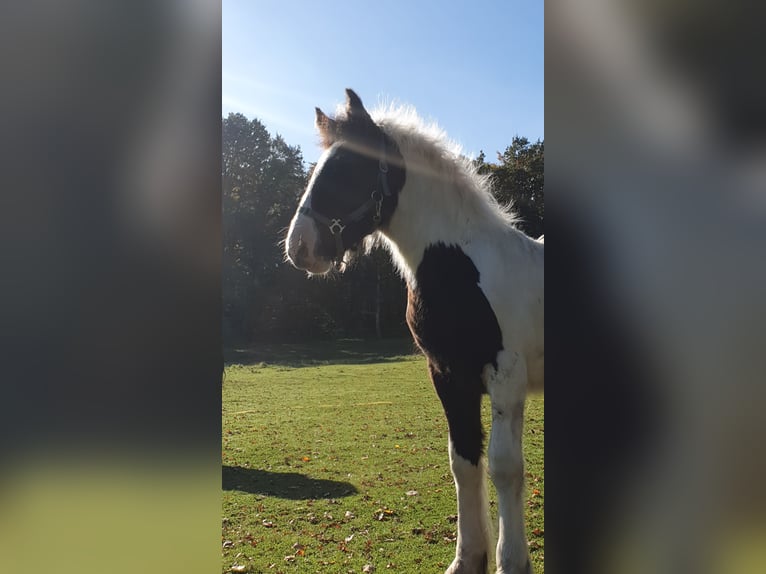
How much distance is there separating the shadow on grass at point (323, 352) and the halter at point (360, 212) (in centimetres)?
282

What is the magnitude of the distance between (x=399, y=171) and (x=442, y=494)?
2.55 m

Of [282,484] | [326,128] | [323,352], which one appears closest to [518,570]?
[326,128]

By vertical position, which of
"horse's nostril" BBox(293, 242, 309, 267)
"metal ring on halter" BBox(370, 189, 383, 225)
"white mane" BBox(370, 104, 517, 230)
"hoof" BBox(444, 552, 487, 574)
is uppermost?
"white mane" BBox(370, 104, 517, 230)

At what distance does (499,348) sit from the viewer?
6.83 feet

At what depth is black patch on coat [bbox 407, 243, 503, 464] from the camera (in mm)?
2104

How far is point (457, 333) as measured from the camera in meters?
2.13

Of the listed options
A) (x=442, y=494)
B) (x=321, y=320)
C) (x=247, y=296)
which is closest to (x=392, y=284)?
(x=321, y=320)

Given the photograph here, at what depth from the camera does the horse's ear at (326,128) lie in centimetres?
227
